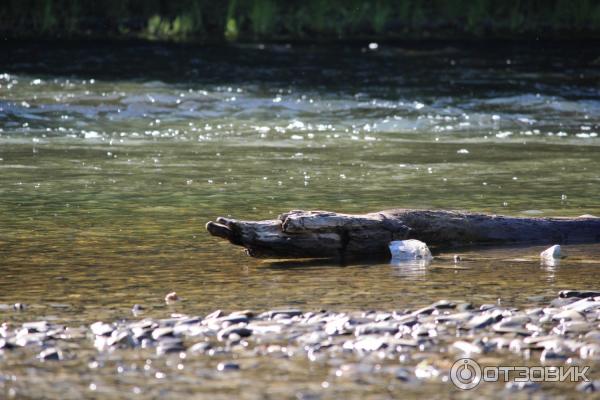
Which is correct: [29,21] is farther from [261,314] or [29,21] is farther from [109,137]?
[261,314]

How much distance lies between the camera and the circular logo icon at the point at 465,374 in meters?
5.05

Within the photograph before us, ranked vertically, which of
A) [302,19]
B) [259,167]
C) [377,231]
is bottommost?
[259,167]

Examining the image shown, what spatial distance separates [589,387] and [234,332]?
66.8 inches

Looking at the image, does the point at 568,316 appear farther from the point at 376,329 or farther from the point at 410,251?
the point at 410,251

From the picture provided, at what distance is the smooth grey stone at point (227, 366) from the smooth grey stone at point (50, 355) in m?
0.71

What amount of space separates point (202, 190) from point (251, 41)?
17.6 m

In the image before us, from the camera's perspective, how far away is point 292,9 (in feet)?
107

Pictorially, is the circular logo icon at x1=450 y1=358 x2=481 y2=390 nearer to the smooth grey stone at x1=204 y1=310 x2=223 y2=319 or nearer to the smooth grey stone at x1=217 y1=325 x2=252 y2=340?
the smooth grey stone at x1=217 y1=325 x2=252 y2=340

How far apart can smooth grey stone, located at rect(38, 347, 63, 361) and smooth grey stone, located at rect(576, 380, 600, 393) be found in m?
2.19

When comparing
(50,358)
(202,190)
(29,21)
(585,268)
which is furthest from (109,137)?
(29,21)

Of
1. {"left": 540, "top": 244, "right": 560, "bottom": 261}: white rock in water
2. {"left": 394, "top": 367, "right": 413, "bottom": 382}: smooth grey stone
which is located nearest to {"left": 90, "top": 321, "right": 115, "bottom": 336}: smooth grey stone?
{"left": 394, "top": 367, "right": 413, "bottom": 382}: smooth grey stone

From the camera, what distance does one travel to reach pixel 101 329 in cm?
596

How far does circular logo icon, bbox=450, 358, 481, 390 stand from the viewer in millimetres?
5047

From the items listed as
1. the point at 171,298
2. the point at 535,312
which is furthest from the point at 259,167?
the point at 535,312
